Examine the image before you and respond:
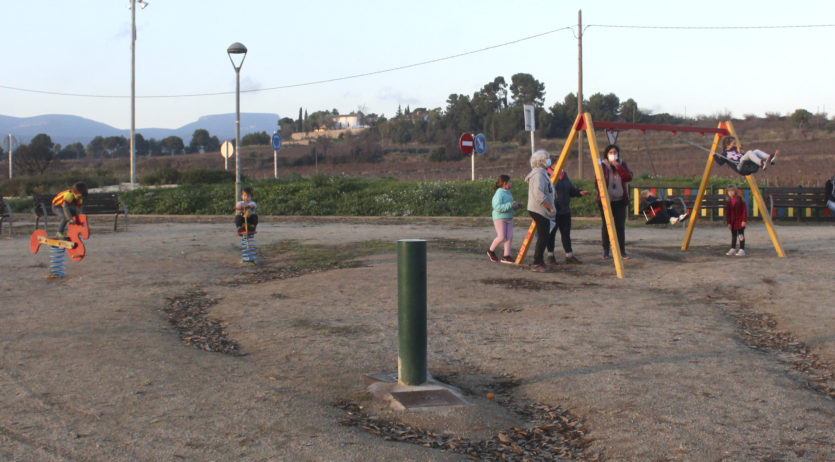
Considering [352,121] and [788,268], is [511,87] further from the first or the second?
[788,268]

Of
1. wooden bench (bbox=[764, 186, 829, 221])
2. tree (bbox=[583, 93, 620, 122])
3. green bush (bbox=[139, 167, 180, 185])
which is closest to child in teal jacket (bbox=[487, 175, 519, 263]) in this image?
wooden bench (bbox=[764, 186, 829, 221])

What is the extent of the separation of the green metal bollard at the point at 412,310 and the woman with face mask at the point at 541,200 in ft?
20.2

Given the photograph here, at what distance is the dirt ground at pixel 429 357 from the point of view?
4.49 m

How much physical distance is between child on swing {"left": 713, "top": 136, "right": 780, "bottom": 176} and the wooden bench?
379 inches

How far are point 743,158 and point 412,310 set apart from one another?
8.78m

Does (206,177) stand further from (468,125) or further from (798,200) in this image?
(468,125)

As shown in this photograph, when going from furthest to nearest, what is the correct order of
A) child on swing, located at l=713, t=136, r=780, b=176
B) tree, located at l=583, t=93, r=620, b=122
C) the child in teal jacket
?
tree, located at l=583, t=93, r=620, b=122, the child in teal jacket, child on swing, located at l=713, t=136, r=780, b=176

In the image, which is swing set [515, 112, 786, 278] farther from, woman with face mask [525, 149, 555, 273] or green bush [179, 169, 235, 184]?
green bush [179, 169, 235, 184]

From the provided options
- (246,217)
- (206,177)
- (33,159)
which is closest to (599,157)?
(246,217)

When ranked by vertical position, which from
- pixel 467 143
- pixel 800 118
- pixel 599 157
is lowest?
pixel 599 157

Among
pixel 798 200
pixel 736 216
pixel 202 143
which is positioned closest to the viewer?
pixel 736 216

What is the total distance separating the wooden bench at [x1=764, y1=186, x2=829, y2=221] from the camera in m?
21.7

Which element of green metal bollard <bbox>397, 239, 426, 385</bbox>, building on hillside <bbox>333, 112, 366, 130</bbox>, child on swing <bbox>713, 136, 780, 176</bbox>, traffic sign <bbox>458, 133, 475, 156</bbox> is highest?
building on hillside <bbox>333, 112, 366, 130</bbox>

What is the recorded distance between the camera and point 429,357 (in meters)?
6.52
